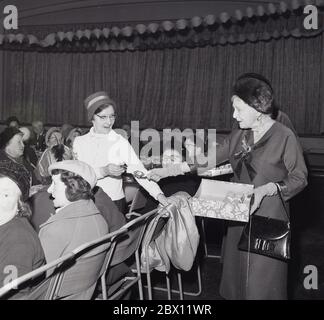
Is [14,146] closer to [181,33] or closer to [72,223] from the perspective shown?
[72,223]

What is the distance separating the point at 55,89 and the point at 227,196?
32.0 feet

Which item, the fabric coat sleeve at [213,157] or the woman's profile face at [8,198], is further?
the fabric coat sleeve at [213,157]

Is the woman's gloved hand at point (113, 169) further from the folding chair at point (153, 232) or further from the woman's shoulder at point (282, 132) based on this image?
the woman's shoulder at point (282, 132)

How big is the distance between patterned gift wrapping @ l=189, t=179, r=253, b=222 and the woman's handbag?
18cm

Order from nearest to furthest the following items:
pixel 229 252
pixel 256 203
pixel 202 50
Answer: pixel 256 203 < pixel 229 252 < pixel 202 50

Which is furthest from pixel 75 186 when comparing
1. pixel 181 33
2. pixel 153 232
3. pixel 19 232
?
pixel 181 33

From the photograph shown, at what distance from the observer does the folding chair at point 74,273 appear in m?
1.92

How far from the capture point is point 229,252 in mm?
2998

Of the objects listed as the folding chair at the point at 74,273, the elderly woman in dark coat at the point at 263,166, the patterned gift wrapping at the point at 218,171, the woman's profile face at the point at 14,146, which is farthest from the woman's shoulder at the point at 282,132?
the woman's profile face at the point at 14,146

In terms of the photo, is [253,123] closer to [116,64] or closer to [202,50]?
[202,50]

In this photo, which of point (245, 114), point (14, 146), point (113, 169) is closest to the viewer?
point (245, 114)

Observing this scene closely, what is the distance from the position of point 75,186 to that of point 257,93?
124 centimetres

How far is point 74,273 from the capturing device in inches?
80.8
